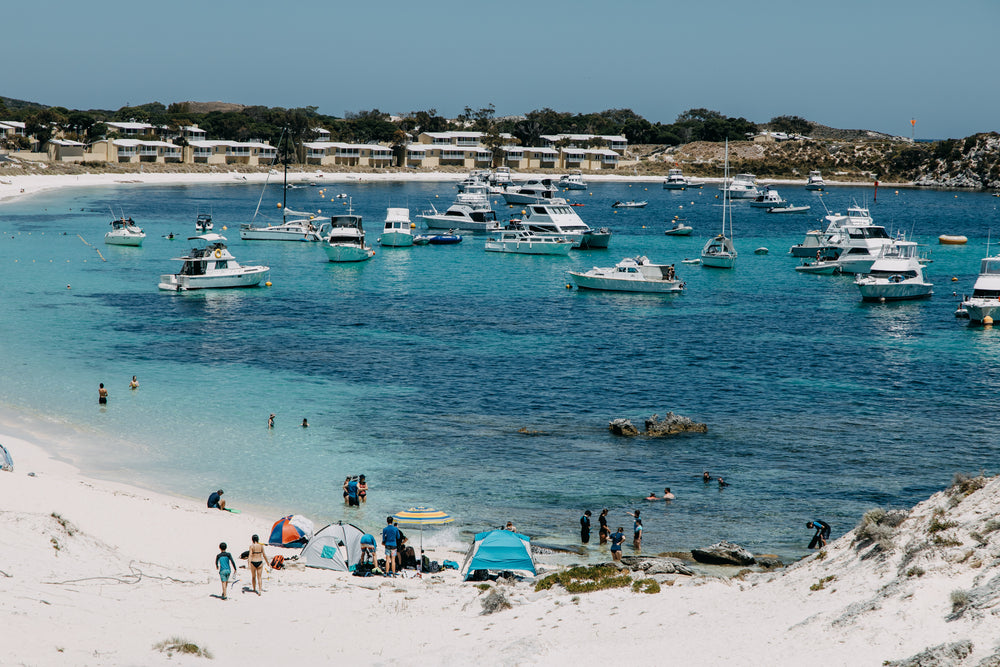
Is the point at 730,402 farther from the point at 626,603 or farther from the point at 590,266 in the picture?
the point at 590,266

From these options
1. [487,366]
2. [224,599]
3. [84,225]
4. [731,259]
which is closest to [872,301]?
[731,259]

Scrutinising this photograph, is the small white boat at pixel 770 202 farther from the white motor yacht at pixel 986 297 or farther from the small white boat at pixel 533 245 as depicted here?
the white motor yacht at pixel 986 297

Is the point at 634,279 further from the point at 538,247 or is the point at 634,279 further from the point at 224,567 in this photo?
the point at 224,567

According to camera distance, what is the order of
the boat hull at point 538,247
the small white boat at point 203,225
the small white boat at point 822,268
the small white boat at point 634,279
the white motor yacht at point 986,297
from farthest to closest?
the small white boat at point 203,225 < the boat hull at point 538,247 < the small white boat at point 822,268 < the small white boat at point 634,279 < the white motor yacht at point 986,297

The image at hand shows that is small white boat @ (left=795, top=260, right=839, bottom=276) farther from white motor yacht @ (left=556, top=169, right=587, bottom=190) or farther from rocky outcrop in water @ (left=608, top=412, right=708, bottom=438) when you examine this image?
white motor yacht @ (left=556, top=169, right=587, bottom=190)

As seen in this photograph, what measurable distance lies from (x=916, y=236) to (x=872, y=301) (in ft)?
174

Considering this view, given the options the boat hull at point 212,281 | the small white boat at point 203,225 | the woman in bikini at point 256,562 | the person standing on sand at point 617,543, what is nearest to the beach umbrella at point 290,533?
the woman in bikini at point 256,562

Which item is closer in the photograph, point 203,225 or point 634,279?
point 634,279

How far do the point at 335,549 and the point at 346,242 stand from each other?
61160 mm

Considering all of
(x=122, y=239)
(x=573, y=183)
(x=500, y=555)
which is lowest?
(x=500, y=555)

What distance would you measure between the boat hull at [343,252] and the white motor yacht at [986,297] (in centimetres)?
4764

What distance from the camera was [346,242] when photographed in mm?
82500

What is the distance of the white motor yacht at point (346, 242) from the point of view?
3174 inches

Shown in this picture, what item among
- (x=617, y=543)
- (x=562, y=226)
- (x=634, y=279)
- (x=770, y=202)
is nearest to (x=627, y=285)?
(x=634, y=279)
